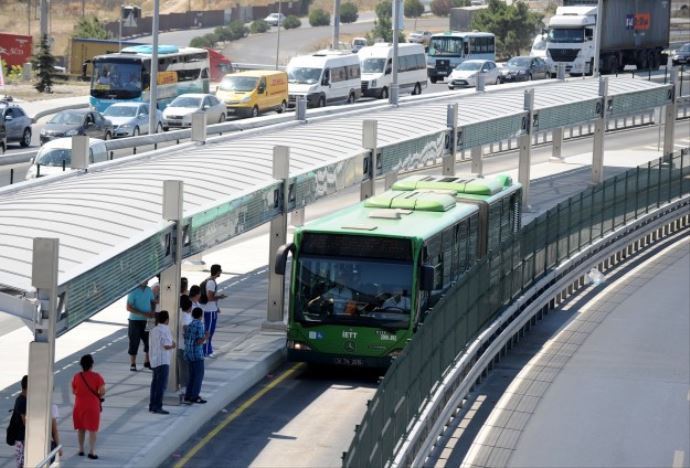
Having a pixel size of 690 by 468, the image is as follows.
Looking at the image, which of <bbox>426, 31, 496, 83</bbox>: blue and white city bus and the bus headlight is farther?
<bbox>426, 31, 496, 83</bbox>: blue and white city bus

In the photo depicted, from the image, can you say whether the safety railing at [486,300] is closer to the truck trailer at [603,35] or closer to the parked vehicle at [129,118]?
the parked vehicle at [129,118]

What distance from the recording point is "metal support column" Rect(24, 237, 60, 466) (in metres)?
Result: 15.5

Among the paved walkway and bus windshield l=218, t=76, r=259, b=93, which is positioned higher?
bus windshield l=218, t=76, r=259, b=93

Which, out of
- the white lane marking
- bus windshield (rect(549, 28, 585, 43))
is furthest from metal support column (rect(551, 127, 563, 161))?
the white lane marking

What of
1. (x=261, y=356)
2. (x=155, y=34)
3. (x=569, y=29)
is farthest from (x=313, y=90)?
(x=261, y=356)

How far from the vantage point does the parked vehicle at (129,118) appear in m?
55.1

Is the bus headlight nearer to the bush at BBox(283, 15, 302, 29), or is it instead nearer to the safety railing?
the safety railing

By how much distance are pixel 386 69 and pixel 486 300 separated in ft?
154

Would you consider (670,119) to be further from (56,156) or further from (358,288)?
(358,288)

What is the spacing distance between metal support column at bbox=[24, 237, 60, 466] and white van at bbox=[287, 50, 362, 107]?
161 feet

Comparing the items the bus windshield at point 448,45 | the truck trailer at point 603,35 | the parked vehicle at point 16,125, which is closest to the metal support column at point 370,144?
the parked vehicle at point 16,125

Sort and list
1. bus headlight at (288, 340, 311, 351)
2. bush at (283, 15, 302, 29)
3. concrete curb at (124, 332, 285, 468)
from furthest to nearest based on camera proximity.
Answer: bush at (283, 15, 302, 29) < bus headlight at (288, 340, 311, 351) < concrete curb at (124, 332, 285, 468)

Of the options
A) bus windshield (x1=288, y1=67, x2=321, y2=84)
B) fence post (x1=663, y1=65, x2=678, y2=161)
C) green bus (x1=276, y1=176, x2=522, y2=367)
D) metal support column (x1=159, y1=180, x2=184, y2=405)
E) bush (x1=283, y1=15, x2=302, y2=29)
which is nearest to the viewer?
metal support column (x1=159, y1=180, x2=184, y2=405)

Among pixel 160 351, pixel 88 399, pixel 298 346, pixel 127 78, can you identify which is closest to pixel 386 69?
pixel 127 78
